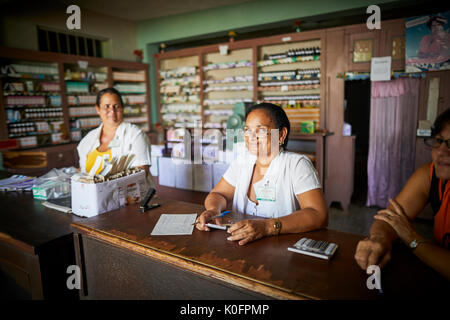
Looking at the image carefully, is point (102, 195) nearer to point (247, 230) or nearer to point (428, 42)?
point (247, 230)

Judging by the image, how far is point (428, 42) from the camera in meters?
4.04

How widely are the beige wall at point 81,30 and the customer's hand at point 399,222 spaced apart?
623 cm

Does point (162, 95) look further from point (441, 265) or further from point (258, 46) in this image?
point (441, 265)

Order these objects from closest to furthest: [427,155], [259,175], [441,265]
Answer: [441,265] < [259,175] < [427,155]

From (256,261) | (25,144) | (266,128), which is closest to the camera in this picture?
(256,261)

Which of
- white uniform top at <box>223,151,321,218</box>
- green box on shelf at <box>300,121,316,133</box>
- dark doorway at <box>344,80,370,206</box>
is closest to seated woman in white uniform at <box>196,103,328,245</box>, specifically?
white uniform top at <box>223,151,321,218</box>

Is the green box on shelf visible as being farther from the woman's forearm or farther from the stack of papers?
the stack of papers

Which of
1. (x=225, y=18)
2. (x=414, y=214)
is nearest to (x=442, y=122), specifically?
(x=414, y=214)

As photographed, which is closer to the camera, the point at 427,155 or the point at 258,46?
the point at 427,155

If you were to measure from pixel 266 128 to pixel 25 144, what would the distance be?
16.4 ft

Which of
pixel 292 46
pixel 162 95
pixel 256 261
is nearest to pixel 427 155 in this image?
pixel 292 46

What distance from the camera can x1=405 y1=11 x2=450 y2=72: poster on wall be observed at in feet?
13.0

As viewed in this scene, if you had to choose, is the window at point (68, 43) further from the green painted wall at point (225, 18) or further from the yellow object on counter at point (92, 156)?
the yellow object on counter at point (92, 156)

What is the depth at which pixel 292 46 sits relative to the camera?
5.28 meters
